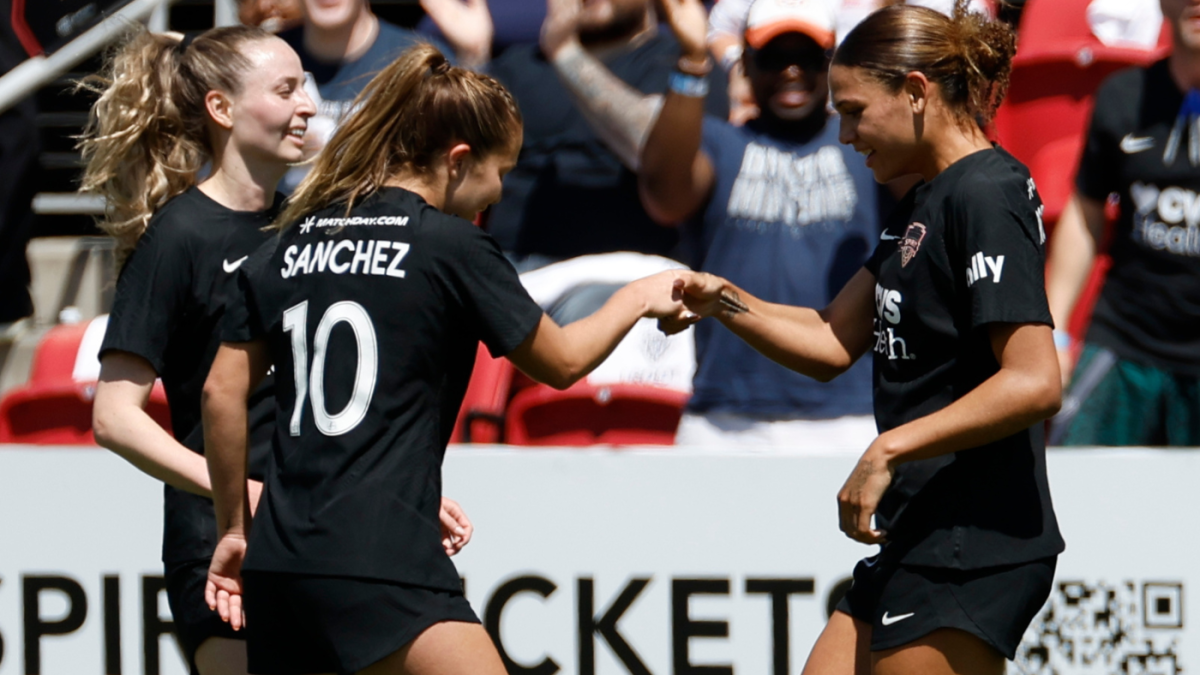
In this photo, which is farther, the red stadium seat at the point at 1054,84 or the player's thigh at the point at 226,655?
the red stadium seat at the point at 1054,84

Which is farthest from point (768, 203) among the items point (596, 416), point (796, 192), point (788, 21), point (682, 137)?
point (596, 416)

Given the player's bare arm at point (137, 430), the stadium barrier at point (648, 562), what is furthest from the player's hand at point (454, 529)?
the stadium barrier at point (648, 562)

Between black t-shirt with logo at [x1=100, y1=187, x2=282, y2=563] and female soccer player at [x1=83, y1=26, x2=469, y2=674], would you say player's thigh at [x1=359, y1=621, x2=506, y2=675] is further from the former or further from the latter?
black t-shirt with logo at [x1=100, y1=187, x2=282, y2=563]

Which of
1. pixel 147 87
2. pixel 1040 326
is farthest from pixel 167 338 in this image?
pixel 1040 326

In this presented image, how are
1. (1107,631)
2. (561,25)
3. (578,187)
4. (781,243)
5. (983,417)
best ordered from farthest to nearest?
(578,187) < (561,25) < (781,243) < (1107,631) < (983,417)

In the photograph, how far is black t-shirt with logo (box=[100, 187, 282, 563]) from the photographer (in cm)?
274

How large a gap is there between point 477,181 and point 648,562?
1580 millimetres

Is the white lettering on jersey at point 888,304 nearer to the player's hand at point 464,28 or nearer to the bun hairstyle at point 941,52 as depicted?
the bun hairstyle at point 941,52

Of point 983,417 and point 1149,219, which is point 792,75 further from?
point 983,417

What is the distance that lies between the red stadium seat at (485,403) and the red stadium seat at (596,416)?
59 mm

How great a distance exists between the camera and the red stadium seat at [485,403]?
4.68 m

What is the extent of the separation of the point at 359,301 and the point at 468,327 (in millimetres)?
202

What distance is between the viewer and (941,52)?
2.43 metres

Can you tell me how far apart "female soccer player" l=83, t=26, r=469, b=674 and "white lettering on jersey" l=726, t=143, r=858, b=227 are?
1.96m
